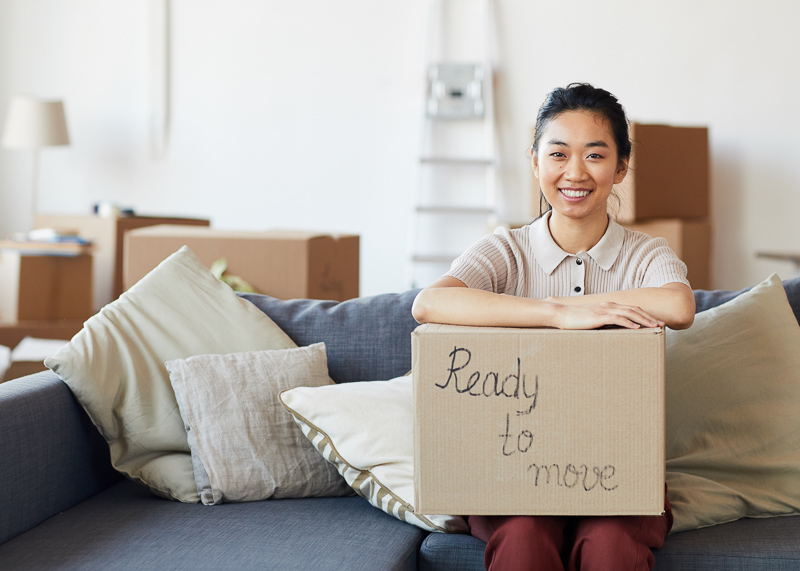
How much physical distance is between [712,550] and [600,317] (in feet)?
1.37

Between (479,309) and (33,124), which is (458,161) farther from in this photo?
(479,309)

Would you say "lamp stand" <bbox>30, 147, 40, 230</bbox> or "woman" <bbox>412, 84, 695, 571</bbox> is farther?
"lamp stand" <bbox>30, 147, 40, 230</bbox>

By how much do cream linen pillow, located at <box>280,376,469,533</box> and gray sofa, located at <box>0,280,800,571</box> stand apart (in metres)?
0.03

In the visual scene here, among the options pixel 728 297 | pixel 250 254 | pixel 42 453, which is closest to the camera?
pixel 42 453

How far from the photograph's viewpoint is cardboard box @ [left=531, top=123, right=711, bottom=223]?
3357mm

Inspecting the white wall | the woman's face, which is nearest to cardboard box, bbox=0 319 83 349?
the white wall

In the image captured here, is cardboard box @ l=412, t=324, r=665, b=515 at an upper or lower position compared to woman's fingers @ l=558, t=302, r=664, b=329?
lower

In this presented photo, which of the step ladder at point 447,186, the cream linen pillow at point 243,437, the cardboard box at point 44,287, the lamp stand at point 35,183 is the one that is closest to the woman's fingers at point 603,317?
the cream linen pillow at point 243,437

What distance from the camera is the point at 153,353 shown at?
150cm

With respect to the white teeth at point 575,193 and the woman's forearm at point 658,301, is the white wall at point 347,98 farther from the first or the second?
the woman's forearm at point 658,301

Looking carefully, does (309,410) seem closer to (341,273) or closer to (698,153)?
(341,273)

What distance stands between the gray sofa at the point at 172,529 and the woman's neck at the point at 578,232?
0.50m

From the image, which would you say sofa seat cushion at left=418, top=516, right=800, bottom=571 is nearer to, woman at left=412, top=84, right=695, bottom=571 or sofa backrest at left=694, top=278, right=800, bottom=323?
woman at left=412, top=84, right=695, bottom=571

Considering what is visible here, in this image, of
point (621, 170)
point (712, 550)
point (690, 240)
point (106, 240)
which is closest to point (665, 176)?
point (690, 240)
